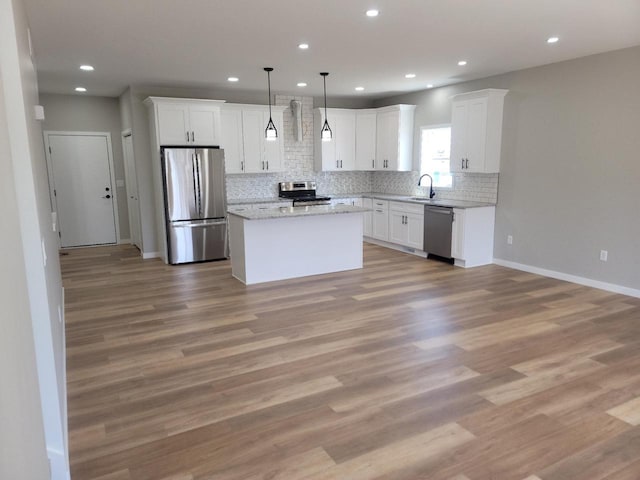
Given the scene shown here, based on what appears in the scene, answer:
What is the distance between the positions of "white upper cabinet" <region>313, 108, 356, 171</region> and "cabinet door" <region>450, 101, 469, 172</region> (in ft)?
7.44

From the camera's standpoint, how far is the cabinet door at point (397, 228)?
746 centimetres

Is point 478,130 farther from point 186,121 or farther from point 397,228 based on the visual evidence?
point 186,121

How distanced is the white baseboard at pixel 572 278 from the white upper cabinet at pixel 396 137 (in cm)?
251

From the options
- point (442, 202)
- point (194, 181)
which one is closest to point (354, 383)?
point (442, 202)

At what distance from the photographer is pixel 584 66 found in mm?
5250

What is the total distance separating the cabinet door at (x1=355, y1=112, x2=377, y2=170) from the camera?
852cm

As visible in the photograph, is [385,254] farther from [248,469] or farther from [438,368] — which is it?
[248,469]

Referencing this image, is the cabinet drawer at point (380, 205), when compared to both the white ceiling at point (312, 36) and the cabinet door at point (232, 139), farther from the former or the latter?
the cabinet door at point (232, 139)

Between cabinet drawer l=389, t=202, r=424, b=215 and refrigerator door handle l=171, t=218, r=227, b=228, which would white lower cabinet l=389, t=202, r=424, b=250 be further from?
refrigerator door handle l=171, t=218, r=227, b=228

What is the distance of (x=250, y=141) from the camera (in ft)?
25.1

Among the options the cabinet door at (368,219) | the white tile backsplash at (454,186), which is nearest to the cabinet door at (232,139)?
the cabinet door at (368,219)

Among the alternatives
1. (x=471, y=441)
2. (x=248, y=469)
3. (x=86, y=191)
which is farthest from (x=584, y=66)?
(x=86, y=191)

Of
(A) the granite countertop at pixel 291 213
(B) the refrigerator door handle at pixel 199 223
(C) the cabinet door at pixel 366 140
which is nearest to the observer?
(A) the granite countertop at pixel 291 213

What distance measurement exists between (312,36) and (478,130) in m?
3.14
